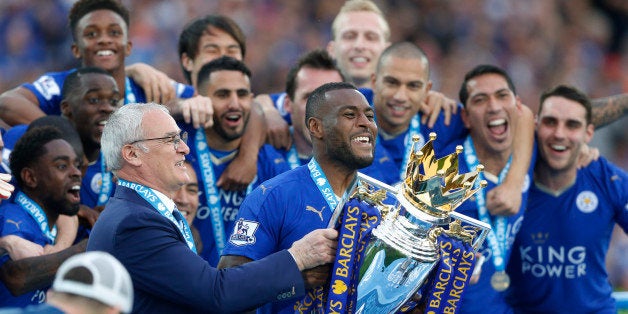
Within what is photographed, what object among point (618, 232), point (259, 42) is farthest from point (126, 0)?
point (618, 232)

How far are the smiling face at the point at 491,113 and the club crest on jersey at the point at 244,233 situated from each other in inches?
96.4

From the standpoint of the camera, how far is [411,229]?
395cm

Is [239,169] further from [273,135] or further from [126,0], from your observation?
[126,0]

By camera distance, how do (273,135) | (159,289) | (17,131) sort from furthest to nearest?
(273,135), (17,131), (159,289)

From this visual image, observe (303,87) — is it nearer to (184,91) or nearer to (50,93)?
(184,91)

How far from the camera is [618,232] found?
10.7 m

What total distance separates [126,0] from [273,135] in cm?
516

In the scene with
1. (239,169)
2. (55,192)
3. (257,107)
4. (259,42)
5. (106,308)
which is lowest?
(106,308)

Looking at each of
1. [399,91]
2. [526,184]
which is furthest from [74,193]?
[526,184]

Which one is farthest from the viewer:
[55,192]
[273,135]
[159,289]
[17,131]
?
[273,135]

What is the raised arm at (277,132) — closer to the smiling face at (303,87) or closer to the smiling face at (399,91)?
the smiling face at (303,87)

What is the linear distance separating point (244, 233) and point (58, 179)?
144 centimetres

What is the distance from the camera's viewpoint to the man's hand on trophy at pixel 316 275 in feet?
13.5

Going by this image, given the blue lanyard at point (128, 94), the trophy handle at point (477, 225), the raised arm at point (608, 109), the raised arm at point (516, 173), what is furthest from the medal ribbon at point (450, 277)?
the raised arm at point (608, 109)
